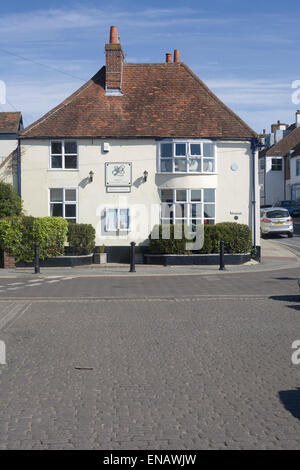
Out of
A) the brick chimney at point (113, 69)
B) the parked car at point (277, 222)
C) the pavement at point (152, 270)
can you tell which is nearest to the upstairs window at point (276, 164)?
the parked car at point (277, 222)

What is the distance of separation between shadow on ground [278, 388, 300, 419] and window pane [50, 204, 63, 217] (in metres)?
20.3

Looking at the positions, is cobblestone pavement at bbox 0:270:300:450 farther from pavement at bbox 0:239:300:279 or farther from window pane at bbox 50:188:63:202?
window pane at bbox 50:188:63:202

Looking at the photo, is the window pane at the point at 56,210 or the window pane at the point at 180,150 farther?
the window pane at the point at 56,210

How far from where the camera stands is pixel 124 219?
84.1ft

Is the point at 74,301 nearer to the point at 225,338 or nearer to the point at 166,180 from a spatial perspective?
the point at 225,338

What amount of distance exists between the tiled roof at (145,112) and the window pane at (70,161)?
3.11 ft

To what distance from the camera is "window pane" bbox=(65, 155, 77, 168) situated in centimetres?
2561

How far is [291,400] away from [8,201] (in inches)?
764

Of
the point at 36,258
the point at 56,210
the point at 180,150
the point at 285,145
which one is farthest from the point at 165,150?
the point at 285,145

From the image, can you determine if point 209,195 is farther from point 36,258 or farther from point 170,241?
point 36,258

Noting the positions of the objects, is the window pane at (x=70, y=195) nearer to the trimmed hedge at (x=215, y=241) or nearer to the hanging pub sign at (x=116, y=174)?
the hanging pub sign at (x=116, y=174)

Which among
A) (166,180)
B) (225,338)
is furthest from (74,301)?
(166,180)

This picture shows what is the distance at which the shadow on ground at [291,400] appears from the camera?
554cm

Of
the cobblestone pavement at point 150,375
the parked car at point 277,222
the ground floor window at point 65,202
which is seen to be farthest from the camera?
the parked car at point 277,222
